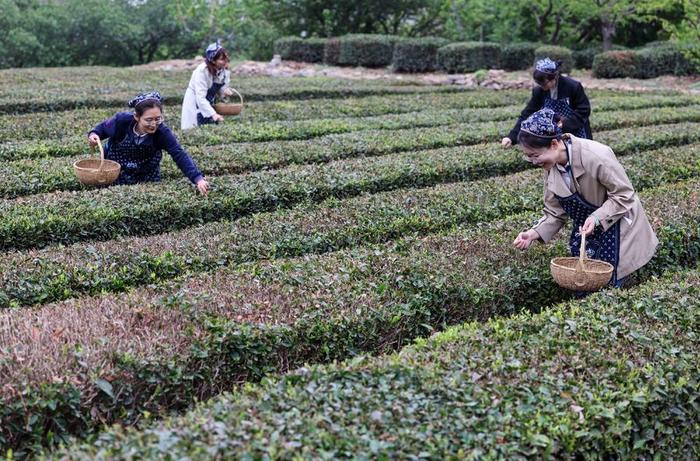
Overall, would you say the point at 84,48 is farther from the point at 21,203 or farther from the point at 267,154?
the point at 21,203

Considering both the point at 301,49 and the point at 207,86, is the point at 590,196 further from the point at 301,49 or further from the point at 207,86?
the point at 301,49

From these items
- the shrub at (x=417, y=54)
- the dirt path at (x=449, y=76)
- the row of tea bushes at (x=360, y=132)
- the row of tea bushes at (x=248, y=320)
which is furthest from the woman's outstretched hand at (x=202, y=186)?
the shrub at (x=417, y=54)

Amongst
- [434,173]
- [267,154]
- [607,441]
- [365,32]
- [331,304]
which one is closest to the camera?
[607,441]

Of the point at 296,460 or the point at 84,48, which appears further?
the point at 84,48

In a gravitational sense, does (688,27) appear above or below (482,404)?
above

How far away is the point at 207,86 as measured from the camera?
977cm

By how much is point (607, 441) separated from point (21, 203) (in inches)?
200

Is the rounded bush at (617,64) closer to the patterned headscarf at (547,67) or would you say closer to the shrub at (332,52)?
the shrub at (332,52)

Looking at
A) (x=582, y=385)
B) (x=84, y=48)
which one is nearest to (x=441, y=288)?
(x=582, y=385)

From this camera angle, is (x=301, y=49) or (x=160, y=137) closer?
(x=160, y=137)

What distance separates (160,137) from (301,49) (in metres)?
20.8

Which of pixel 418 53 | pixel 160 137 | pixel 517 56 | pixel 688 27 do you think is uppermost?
pixel 688 27

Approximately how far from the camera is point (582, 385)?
3479 mm

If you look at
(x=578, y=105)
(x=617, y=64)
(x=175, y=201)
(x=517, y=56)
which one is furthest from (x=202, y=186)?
(x=517, y=56)
